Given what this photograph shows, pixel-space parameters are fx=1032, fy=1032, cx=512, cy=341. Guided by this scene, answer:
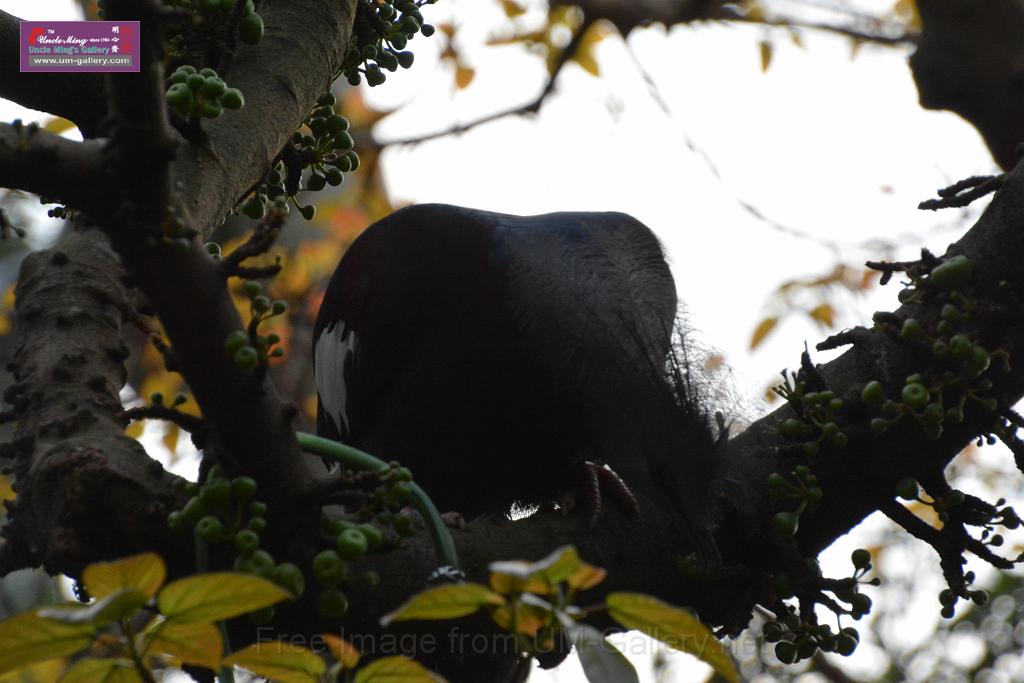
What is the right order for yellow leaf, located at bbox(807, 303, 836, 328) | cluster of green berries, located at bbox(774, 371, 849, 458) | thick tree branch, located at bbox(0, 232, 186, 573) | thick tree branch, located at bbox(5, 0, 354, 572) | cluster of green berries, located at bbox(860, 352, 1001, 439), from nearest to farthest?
1. thick tree branch, located at bbox(5, 0, 354, 572)
2. thick tree branch, located at bbox(0, 232, 186, 573)
3. cluster of green berries, located at bbox(860, 352, 1001, 439)
4. cluster of green berries, located at bbox(774, 371, 849, 458)
5. yellow leaf, located at bbox(807, 303, 836, 328)

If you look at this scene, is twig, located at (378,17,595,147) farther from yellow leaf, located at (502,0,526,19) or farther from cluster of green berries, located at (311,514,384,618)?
cluster of green berries, located at (311,514,384,618)

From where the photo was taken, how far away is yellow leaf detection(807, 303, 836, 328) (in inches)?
240

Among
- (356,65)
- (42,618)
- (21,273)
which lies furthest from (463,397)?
(42,618)

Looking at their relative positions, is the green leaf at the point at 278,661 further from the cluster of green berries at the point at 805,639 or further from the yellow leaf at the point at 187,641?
the cluster of green berries at the point at 805,639

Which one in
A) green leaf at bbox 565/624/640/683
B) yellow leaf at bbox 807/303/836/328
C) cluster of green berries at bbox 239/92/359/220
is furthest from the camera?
yellow leaf at bbox 807/303/836/328

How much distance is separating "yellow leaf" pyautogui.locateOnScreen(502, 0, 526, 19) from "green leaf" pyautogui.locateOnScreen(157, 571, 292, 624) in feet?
Result: 18.6

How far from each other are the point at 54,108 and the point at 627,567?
1.46 m

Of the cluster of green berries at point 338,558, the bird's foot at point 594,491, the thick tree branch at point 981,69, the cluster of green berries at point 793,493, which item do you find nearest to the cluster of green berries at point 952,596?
the cluster of green berries at point 793,493

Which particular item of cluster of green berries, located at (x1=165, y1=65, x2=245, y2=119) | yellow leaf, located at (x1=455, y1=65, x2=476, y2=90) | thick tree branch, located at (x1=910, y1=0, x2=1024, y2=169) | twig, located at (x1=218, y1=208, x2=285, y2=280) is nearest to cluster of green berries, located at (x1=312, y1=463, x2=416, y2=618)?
twig, located at (x1=218, y1=208, x2=285, y2=280)

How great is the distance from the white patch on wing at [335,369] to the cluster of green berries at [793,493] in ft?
4.45

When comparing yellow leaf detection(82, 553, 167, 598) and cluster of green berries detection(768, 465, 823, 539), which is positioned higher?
yellow leaf detection(82, 553, 167, 598)

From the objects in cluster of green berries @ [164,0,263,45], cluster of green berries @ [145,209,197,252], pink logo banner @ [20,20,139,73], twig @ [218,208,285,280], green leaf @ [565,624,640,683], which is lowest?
green leaf @ [565,624,640,683]

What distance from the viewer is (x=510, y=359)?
2490mm

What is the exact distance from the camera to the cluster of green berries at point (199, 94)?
162cm
